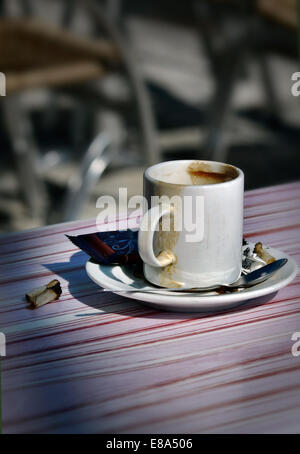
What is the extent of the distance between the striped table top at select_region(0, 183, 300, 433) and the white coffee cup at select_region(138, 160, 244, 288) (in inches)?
1.3

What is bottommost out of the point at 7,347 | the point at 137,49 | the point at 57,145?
the point at 57,145

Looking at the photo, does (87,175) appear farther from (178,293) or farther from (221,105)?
(178,293)

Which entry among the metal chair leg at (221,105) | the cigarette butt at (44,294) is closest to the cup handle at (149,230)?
the cigarette butt at (44,294)

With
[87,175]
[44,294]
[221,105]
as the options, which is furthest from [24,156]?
[44,294]

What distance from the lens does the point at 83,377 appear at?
550 mm

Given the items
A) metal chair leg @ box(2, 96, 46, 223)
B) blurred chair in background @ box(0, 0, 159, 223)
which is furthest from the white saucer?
metal chair leg @ box(2, 96, 46, 223)

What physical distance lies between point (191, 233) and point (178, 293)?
0.05m

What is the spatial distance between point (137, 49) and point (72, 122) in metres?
0.76

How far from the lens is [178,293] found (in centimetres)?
62

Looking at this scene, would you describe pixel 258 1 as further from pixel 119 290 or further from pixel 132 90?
pixel 119 290

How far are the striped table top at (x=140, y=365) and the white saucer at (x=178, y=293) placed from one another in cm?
1

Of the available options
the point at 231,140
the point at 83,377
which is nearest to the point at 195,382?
the point at 83,377

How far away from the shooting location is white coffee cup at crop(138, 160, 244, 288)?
61 centimetres

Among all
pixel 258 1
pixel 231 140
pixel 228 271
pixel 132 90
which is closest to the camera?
pixel 228 271
